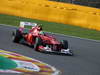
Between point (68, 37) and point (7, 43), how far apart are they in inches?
186

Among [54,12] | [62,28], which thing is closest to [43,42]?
[62,28]

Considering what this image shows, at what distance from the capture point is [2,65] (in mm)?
9234

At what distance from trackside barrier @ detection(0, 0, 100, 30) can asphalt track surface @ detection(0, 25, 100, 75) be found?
5830 millimetres

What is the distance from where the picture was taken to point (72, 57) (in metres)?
12.2

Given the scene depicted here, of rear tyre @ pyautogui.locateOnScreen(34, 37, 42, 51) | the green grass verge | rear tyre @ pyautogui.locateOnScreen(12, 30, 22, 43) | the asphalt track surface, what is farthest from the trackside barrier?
rear tyre @ pyautogui.locateOnScreen(34, 37, 42, 51)

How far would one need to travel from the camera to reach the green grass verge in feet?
62.9

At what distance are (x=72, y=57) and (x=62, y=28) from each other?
8.35 m

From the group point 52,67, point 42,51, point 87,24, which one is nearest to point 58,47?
point 42,51

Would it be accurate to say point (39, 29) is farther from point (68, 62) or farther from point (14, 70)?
point (14, 70)

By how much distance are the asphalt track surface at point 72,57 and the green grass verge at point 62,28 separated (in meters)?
3.41

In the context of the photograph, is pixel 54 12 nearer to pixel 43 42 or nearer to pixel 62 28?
pixel 62 28

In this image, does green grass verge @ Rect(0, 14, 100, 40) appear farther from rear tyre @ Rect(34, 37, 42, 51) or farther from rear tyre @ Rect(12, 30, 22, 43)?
rear tyre @ Rect(34, 37, 42, 51)

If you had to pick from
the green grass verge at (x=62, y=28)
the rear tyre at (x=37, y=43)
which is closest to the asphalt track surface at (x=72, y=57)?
the rear tyre at (x=37, y=43)

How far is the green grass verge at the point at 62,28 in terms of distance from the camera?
19.2 meters
